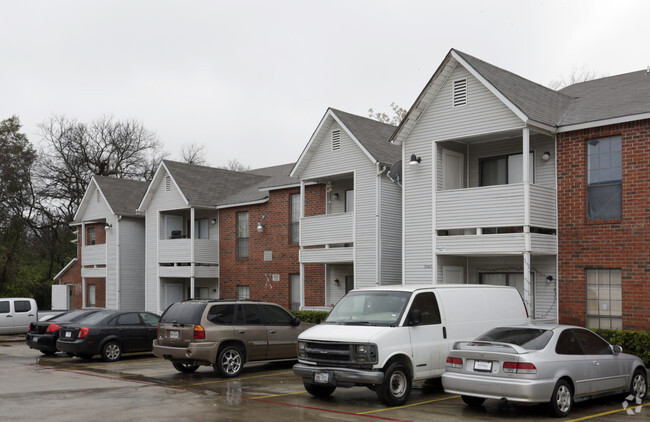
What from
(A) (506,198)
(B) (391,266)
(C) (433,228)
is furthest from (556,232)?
(B) (391,266)

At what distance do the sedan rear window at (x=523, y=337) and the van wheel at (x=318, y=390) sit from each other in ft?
9.93

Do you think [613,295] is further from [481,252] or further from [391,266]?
[391,266]

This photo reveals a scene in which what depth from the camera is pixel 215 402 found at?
41.7ft

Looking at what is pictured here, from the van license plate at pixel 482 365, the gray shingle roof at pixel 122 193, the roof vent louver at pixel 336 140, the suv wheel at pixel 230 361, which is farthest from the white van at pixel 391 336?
the gray shingle roof at pixel 122 193

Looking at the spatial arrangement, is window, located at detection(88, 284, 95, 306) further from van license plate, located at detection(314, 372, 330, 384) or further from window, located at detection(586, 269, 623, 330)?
van license plate, located at detection(314, 372, 330, 384)

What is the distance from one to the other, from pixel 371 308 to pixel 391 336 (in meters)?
1.12

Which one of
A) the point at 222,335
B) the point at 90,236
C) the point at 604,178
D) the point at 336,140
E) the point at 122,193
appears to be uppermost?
the point at 336,140

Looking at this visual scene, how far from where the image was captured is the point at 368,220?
2378 cm

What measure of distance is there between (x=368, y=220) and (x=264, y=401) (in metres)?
11.6

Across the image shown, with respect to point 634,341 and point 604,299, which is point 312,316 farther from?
point 634,341

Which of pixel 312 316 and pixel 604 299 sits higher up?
pixel 604 299

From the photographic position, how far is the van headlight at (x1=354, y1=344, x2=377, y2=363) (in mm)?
12109

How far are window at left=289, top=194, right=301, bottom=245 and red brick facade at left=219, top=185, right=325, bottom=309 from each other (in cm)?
13

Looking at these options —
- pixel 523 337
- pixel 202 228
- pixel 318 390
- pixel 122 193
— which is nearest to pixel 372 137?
pixel 202 228
